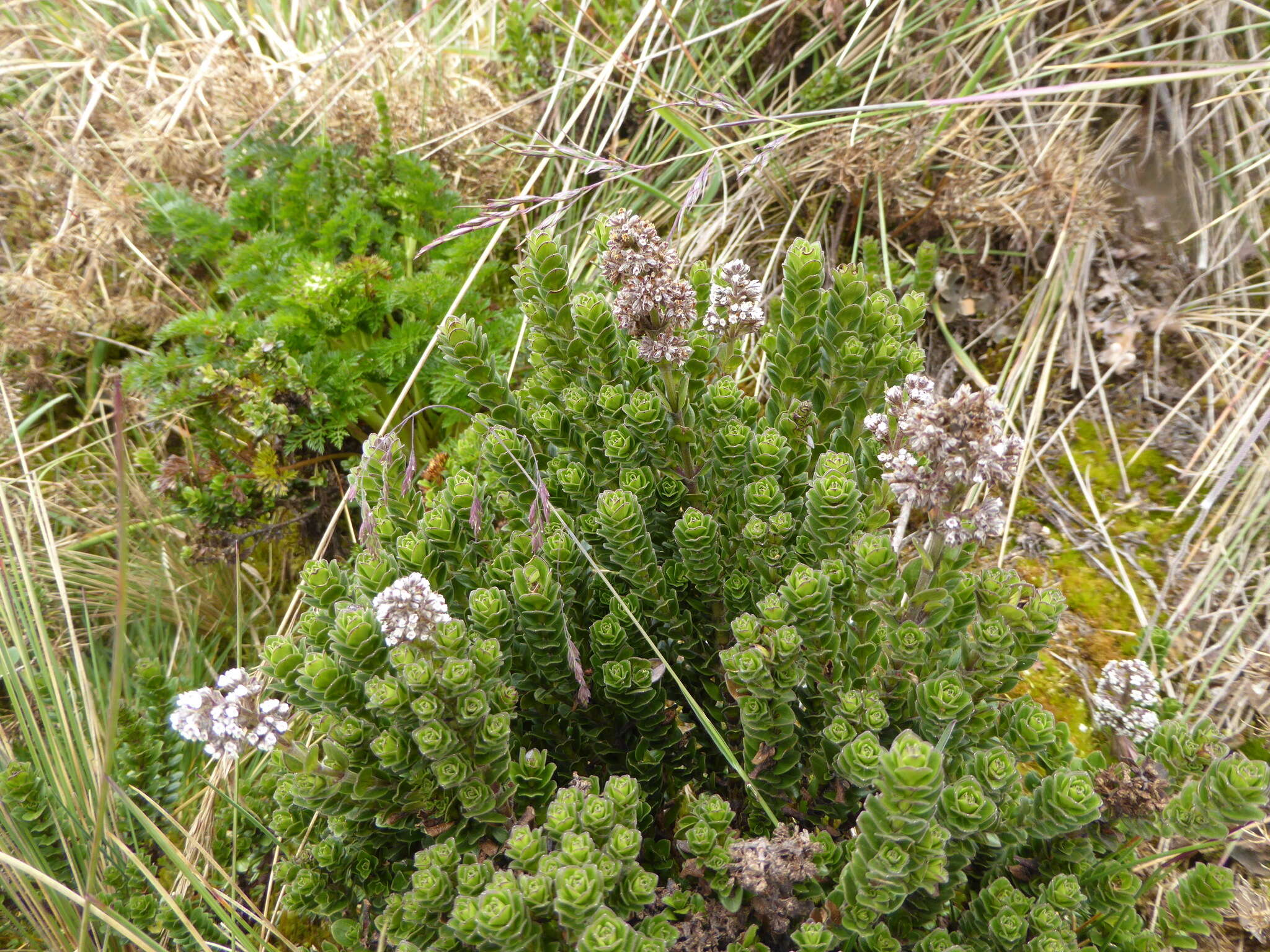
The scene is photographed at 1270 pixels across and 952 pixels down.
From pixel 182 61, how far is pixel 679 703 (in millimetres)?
5090

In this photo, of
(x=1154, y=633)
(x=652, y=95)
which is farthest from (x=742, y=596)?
(x=652, y=95)

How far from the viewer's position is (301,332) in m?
3.41

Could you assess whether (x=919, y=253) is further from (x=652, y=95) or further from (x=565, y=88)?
(x=565, y=88)

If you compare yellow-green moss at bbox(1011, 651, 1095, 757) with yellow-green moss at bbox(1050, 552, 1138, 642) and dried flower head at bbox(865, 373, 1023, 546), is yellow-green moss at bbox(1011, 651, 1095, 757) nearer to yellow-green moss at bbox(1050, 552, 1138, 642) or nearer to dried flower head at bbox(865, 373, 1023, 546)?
yellow-green moss at bbox(1050, 552, 1138, 642)

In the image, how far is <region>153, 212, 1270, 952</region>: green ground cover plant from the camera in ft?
4.92

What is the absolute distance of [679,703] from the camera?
2.14 m

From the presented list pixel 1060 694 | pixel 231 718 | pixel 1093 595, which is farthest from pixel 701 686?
pixel 1093 595

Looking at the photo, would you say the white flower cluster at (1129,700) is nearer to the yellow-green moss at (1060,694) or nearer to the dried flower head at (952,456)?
the yellow-green moss at (1060,694)

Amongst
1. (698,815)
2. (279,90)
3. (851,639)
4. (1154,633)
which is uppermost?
(279,90)

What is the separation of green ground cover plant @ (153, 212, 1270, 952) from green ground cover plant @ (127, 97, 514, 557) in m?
1.29

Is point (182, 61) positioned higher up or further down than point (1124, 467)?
higher up

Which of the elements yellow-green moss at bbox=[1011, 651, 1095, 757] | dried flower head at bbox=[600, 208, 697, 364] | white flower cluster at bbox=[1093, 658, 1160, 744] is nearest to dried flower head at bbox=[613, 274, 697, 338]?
dried flower head at bbox=[600, 208, 697, 364]

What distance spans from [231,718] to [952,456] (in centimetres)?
145

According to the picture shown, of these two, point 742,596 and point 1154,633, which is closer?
point 742,596
